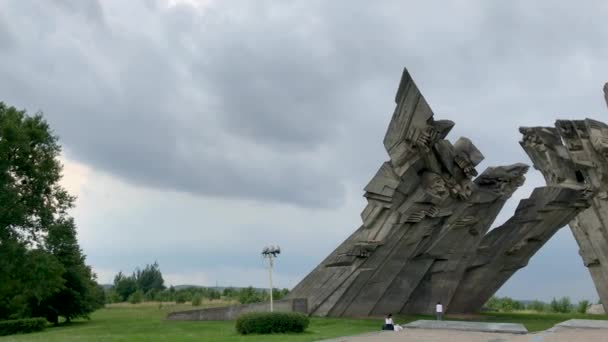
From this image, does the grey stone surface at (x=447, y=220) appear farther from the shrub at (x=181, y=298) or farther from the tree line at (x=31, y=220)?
the shrub at (x=181, y=298)

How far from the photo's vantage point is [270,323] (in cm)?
1700

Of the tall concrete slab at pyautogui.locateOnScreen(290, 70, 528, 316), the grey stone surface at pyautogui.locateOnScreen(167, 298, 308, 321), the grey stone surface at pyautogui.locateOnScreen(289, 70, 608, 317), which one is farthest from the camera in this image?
the grey stone surface at pyautogui.locateOnScreen(167, 298, 308, 321)

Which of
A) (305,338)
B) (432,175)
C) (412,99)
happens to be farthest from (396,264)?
(305,338)

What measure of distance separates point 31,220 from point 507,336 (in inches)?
748

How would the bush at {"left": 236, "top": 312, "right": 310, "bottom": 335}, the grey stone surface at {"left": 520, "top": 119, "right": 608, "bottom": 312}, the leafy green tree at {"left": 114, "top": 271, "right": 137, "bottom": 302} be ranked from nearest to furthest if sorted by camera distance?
the bush at {"left": 236, "top": 312, "right": 310, "bottom": 335} < the grey stone surface at {"left": 520, "top": 119, "right": 608, "bottom": 312} < the leafy green tree at {"left": 114, "top": 271, "right": 137, "bottom": 302}

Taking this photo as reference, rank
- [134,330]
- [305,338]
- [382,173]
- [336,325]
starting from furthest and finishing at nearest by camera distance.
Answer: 1. [382,173]
2. [336,325]
3. [134,330]
4. [305,338]

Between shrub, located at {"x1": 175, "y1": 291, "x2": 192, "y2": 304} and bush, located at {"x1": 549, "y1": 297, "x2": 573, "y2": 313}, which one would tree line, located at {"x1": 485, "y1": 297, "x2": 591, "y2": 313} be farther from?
shrub, located at {"x1": 175, "y1": 291, "x2": 192, "y2": 304}

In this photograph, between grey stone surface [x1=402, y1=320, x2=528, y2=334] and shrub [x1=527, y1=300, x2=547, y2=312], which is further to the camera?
shrub [x1=527, y1=300, x2=547, y2=312]

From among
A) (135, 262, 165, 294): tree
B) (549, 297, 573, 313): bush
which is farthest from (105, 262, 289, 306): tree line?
(549, 297, 573, 313): bush

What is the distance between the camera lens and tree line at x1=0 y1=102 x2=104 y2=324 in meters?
23.2

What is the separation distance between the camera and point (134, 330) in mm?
18453

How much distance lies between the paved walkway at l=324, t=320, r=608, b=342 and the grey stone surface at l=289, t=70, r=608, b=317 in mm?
4778

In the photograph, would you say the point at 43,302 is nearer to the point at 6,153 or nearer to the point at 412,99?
the point at 6,153

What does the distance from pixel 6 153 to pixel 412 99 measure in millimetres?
15591
